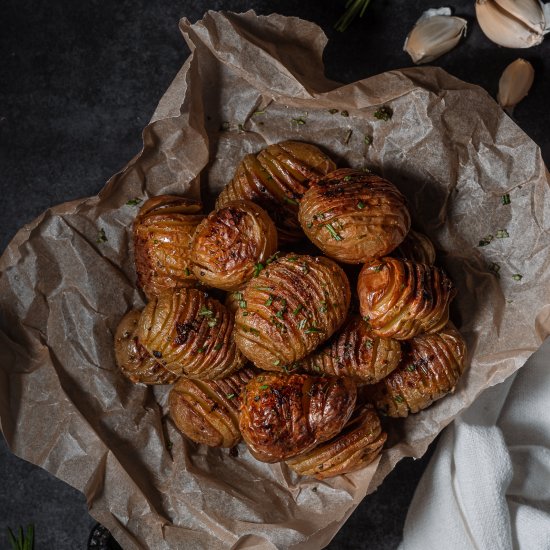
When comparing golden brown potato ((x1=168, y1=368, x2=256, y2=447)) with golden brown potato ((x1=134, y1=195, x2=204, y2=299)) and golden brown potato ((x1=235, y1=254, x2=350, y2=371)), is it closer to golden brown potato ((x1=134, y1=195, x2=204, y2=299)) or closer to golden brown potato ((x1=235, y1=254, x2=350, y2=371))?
golden brown potato ((x1=235, y1=254, x2=350, y2=371))

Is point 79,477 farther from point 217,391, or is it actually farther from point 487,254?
point 487,254

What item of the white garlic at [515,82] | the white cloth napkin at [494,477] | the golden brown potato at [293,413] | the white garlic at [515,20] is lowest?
the white cloth napkin at [494,477]

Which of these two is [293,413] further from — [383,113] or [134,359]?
[383,113]

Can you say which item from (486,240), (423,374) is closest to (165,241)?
(423,374)

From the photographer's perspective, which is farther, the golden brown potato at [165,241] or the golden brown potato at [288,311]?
the golden brown potato at [165,241]

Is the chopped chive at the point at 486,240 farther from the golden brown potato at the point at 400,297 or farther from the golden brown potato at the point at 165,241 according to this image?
the golden brown potato at the point at 165,241

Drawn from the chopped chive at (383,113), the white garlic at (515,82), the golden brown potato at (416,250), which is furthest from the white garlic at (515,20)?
the golden brown potato at (416,250)

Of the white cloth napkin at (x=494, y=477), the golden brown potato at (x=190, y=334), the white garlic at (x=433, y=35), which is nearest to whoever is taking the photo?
the golden brown potato at (x=190, y=334)

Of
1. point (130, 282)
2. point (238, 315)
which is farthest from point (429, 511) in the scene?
point (130, 282)
